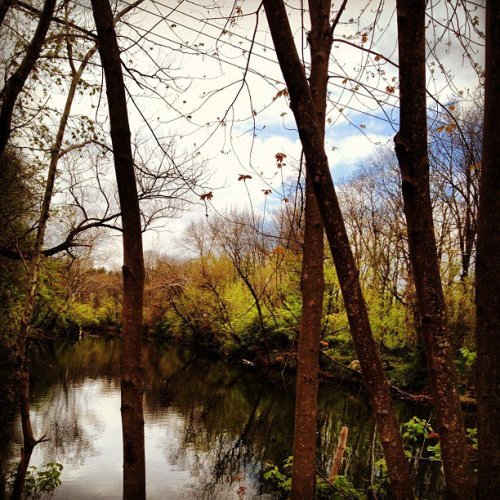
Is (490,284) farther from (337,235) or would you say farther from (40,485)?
(40,485)

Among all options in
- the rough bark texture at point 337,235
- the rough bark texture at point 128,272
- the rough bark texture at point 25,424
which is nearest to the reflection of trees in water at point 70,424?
the rough bark texture at point 25,424

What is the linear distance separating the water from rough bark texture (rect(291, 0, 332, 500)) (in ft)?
3.89

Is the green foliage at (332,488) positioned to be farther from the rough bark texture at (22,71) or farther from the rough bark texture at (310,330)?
the rough bark texture at (22,71)

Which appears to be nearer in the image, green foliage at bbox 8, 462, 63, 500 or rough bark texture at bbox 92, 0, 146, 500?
rough bark texture at bbox 92, 0, 146, 500

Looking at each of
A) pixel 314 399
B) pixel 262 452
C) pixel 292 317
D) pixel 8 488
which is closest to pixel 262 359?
pixel 292 317

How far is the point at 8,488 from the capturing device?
7.44 metres

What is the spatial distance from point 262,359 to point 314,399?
764 inches

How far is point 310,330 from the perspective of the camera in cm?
345

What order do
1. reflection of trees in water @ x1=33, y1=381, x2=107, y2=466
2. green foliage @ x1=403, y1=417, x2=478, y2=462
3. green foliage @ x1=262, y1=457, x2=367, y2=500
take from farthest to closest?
reflection of trees in water @ x1=33, y1=381, x2=107, y2=466
green foliage @ x1=262, y1=457, x2=367, y2=500
green foliage @ x1=403, y1=417, x2=478, y2=462

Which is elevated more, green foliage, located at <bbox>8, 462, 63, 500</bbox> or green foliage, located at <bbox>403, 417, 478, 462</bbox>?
green foliage, located at <bbox>403, 417, 478, 462</bbox>

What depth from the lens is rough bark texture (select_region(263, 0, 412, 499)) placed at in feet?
4.83

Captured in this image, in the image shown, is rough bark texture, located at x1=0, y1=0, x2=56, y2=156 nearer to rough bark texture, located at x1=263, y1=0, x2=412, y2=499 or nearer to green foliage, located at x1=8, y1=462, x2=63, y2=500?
rough bark texture, located at x1=263, y1=0, x2=412, y2=499

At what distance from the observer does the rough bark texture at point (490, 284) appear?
3.34 ft

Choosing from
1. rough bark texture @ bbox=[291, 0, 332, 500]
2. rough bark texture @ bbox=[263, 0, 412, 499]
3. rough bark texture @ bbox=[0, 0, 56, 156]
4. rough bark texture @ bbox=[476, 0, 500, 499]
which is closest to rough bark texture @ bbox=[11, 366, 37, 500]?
rough bark texture @ bbox=[0, 0, 56, 156]
